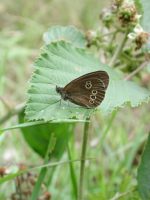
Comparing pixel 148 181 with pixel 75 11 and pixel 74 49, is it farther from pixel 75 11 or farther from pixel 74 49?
pixel 75 11

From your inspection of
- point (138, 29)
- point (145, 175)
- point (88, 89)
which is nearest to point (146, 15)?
point (138, 29)

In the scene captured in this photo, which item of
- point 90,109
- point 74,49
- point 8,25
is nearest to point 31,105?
point 90,109

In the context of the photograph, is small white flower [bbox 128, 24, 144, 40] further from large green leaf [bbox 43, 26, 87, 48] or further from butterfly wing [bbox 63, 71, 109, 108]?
large green leaf [bbox 43, 26, 87, 48]

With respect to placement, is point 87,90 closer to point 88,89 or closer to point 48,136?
point 88,89

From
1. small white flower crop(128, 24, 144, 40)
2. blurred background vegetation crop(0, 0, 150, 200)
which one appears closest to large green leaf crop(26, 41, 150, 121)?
small white flower crop(128, 24, 144, 40)

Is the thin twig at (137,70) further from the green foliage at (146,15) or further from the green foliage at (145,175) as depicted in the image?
the green foliage at (145,175)

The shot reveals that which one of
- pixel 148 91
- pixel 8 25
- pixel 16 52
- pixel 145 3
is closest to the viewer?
pixel 148 91
